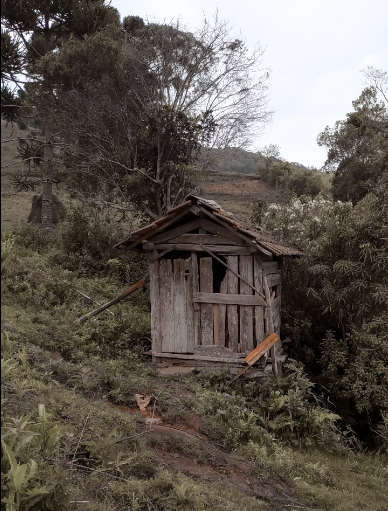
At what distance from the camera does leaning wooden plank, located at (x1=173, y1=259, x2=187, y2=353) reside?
9.56 metres

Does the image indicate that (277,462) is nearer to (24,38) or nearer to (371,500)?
(371,500)

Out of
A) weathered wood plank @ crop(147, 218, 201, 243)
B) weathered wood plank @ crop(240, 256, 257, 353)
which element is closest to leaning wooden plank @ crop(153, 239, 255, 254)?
weathered wood plank @ crop(147, 218, 201, 243)

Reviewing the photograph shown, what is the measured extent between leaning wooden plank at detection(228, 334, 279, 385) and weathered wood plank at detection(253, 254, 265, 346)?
263 millimetres

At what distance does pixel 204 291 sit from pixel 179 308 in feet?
2.34

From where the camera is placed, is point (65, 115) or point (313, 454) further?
point (65, 115)

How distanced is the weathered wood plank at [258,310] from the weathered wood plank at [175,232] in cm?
152

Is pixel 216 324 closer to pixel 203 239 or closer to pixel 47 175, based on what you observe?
pixel 203 239

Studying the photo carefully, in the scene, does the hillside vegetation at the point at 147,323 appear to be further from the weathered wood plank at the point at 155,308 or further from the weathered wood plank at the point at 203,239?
the weathered wood plank at the point at 203,239

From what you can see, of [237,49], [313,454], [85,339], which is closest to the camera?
[313,454]

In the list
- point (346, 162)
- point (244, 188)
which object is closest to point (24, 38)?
point (346, 162)

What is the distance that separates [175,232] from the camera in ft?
31.6

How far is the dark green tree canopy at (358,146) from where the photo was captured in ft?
90.0

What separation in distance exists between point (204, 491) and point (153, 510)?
840 mm

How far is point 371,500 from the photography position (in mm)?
6379
